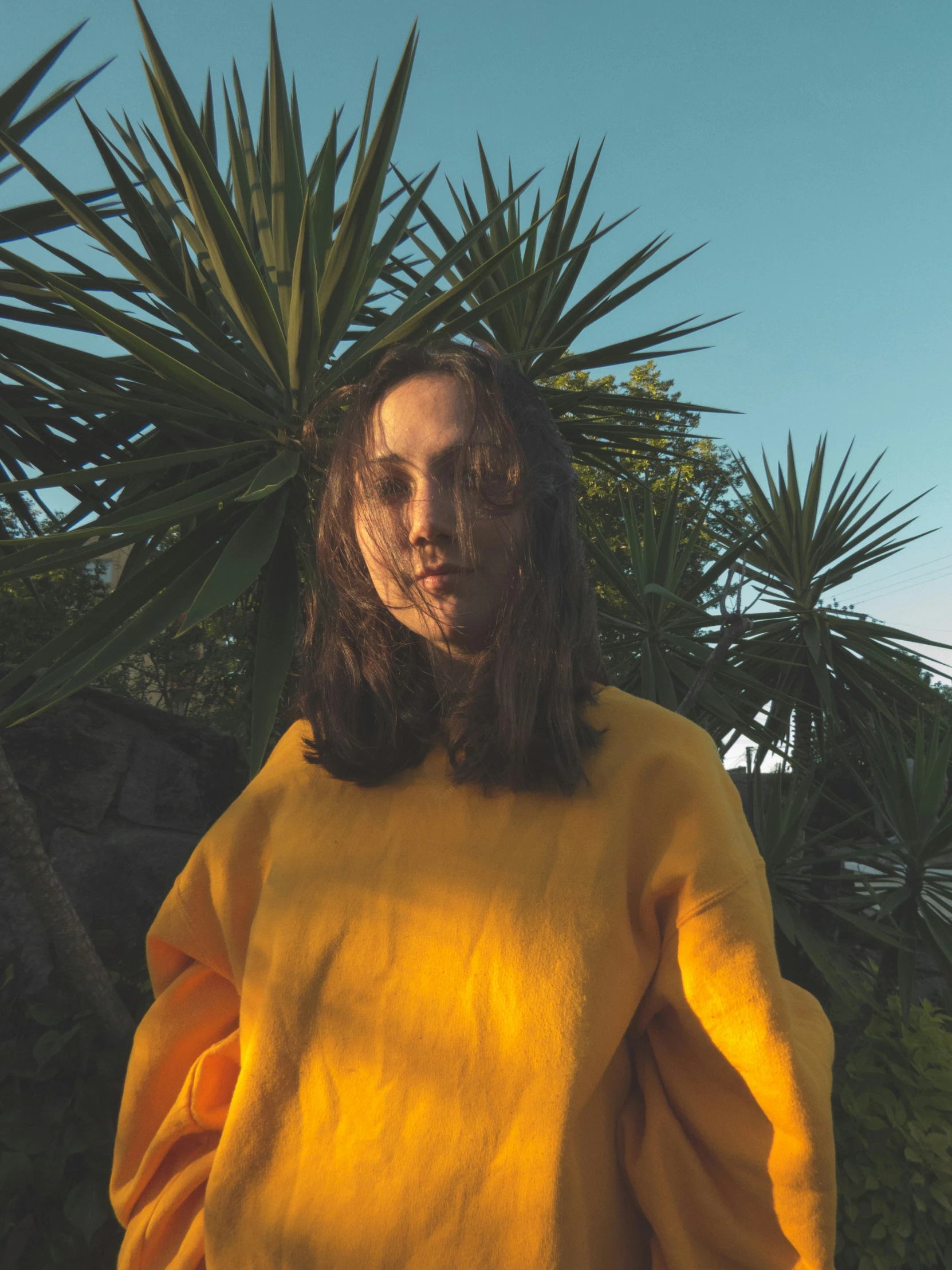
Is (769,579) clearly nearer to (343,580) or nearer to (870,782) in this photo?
(870,782)

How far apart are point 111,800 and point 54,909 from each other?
136 cm

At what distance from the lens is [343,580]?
43.0 inches

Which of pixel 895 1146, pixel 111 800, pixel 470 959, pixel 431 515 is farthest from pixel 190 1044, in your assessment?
pixel 111 800

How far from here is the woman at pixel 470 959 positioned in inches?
29.2

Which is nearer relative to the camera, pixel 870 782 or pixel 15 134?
pixel 15 134

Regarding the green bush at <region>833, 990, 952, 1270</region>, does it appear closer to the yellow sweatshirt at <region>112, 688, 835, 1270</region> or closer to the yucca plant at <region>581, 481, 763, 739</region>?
the yucca plant at <region>581, 481, 763, 739</region>

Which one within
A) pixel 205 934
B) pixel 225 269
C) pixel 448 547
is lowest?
pixel 205 934

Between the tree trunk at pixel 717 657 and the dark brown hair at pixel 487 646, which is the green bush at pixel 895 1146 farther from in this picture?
the dark brown hair at pixel 487 646

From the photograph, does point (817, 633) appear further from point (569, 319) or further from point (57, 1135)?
point (57, 1135)

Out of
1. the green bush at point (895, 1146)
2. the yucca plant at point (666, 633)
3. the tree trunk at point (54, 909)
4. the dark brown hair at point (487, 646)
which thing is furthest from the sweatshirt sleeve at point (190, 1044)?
the green bush at point (895, 1146)

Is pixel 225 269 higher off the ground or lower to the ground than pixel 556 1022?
higher

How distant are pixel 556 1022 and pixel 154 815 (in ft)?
11.1

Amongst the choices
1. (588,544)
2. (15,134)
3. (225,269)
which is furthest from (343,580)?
(15,134)

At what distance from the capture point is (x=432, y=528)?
0.91 metres
